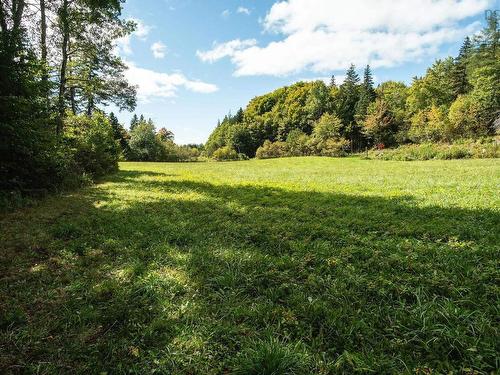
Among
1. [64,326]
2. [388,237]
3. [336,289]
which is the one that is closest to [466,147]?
[388,237]

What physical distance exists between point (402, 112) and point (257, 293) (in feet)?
224

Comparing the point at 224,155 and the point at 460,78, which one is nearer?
the point at 460,78

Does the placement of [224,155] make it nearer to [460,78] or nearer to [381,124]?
[381,124]

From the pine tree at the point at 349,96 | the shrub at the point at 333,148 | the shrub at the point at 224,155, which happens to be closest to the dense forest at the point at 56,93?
the shrub at the point at 333,148

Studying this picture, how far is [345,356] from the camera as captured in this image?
2920 millimetres

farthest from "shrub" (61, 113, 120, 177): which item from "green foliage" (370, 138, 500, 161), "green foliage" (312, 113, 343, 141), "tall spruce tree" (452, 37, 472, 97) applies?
"tall spruce tree" (452, 37, 472, 97)

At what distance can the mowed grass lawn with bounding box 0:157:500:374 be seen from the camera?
117 inches

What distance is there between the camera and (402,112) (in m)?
61.9

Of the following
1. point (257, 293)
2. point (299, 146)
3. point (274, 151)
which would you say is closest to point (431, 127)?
point (299, 146)

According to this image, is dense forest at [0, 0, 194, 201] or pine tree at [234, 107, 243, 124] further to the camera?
pine tree at [234, 107, 243, 124]

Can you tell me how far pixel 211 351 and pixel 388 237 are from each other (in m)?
4.54

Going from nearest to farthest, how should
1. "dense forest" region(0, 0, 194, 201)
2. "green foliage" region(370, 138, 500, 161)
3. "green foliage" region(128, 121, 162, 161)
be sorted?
"dense forest" region(0, 0, 194, 201) < "green foliage" region(370, 138, 500, 161) < "green foliage" region(128, 121, 162, 161)

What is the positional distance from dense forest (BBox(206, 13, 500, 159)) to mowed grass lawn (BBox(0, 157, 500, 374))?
46380 millimetres

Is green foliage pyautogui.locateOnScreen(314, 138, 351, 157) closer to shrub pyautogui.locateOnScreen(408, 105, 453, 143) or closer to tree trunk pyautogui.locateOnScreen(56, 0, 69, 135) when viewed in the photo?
shrub pyautogui.locateOnScreen(408, 105, 453, 143)
